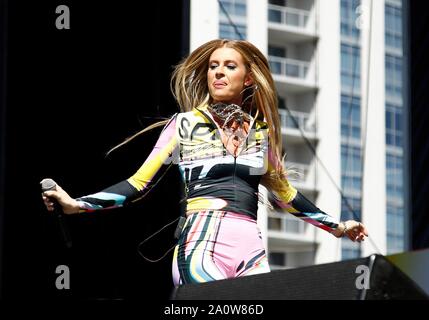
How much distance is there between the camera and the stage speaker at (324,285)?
7.22 feet

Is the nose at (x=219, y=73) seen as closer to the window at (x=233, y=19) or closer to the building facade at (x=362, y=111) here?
the building facade at (x=362, y=111)

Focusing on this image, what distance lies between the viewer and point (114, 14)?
4871 mm

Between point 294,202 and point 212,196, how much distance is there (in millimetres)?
315

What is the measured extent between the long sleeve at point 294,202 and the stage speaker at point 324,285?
96 centimetres

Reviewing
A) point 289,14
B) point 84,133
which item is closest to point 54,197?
point 84,133

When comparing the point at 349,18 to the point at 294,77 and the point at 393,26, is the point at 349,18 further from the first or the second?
the point at 294,77

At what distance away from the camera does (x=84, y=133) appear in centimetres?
470

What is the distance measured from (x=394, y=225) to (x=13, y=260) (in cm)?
263

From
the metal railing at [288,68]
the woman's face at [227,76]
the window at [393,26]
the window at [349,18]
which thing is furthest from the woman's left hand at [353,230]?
the metal railing at [288,68]

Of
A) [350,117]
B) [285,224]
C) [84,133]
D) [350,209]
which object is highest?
[350,117]

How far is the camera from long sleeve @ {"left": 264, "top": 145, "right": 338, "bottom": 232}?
3377 millimetres

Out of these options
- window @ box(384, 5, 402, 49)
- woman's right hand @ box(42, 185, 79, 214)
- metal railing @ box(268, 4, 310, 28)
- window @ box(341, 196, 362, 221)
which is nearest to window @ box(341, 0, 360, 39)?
window @ box(384, 5, 402, 49)

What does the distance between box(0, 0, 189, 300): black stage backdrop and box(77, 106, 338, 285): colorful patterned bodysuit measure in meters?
1.40

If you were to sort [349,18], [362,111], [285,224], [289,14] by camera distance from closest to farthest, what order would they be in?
[349,18] < [362,111] < [289,14] < [285,224]
